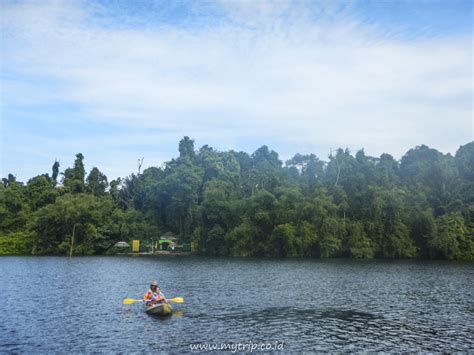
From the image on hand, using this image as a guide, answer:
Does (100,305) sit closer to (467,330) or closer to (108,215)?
(467,330)

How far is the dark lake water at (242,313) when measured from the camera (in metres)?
23.2

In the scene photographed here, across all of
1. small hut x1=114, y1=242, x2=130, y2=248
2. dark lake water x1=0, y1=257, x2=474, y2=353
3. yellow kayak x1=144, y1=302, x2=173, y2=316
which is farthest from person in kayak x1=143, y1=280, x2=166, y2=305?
small hut x1=114, y1=242, x2=130, y2=248

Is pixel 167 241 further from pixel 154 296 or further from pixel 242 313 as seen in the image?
pixel 242 313

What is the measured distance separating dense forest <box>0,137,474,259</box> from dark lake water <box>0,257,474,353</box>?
3544 centimetres

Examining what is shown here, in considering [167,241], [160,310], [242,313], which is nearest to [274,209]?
[167,241]

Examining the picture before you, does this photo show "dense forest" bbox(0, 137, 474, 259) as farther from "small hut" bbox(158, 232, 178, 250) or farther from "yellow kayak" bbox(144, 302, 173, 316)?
"yellow kayak" bbox(144, 302, 173, 316)

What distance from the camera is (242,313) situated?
30.1 m

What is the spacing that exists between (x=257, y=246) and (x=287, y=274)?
125ft

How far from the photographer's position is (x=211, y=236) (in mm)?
95688

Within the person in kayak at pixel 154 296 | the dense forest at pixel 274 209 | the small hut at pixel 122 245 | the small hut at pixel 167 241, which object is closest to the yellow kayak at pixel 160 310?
the person in kayak at pixel 154 296

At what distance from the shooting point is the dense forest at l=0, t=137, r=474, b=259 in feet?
283

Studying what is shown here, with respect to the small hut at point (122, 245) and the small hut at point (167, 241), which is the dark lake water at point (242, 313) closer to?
the small hut at point (122, 245)

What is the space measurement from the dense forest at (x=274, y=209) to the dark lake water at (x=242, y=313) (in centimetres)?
3544

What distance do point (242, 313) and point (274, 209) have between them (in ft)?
208
